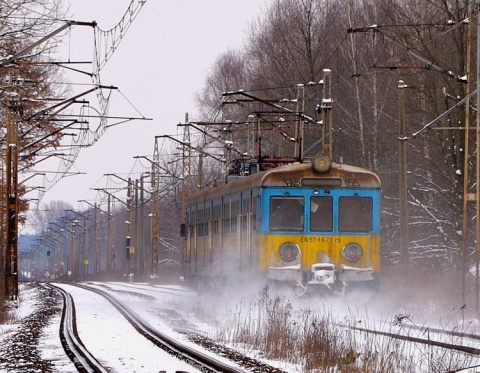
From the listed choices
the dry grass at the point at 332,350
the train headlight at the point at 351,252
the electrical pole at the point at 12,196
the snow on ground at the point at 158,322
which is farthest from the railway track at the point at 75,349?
the electrical pole at the point at 12,196

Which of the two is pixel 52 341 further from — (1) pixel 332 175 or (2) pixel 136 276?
(2) pixel 136 276

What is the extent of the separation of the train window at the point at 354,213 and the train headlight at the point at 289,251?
0.98m

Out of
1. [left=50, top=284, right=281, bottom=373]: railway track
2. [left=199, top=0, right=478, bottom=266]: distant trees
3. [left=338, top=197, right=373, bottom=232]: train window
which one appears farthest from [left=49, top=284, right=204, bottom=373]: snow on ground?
[left=199, top=0, right=478, bottom=266]: distant trees

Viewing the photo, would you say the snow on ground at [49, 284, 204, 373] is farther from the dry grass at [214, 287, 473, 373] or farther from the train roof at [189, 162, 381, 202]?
the train roof at [189, 162, 381, 202]

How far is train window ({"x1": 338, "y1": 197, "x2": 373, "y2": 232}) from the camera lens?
20516mm

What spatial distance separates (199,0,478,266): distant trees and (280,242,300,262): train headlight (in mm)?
8621

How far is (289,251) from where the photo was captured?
20250 mm

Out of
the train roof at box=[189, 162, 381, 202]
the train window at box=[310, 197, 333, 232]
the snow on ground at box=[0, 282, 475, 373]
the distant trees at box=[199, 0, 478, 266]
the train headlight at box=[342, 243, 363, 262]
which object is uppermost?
the distant trees at box=[199, 0, 478, 266]

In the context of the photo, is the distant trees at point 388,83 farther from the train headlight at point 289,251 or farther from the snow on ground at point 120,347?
the snow on ground at point 120,347

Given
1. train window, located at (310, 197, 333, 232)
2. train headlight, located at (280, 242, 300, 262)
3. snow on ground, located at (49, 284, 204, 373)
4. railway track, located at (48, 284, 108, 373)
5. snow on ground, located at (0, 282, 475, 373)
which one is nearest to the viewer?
railway track, located at (48, 284, 108, 373)

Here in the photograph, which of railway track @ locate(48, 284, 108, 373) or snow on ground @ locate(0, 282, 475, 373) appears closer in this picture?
railway track @ locate(48, 284, 108, 373)

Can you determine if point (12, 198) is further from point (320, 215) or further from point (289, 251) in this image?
point (320, 215)

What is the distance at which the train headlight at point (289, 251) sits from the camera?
20203 mm

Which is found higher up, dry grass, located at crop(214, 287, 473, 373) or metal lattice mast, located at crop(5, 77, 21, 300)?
metal lattice mast, located at crop(5, 77, 21, 300)
